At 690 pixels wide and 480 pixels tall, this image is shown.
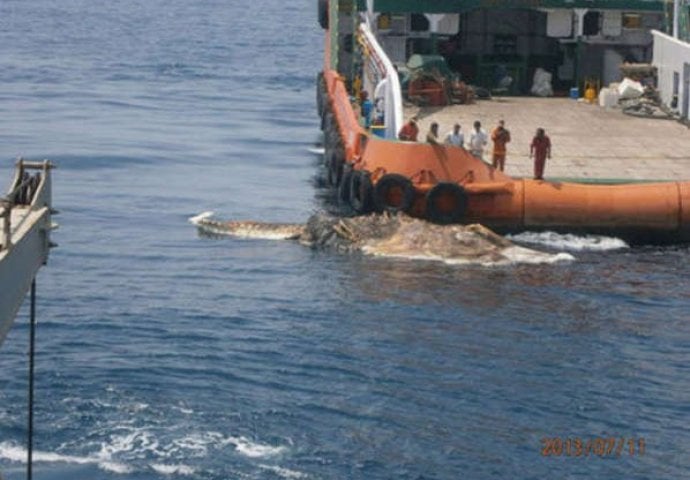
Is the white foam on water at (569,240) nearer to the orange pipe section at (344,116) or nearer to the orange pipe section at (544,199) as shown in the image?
the orange pipe section at (544,199)

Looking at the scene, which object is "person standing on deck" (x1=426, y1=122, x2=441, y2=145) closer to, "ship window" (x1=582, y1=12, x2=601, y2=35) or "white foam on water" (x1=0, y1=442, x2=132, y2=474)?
"ship window" (x1=582, y1=12, x2=601, y2=35)

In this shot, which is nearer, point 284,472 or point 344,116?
point 284,472

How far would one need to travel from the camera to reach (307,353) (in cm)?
2600

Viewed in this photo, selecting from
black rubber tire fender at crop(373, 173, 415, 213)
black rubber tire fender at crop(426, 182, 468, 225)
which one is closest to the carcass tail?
black rubber tire fender at crop(373, 173, 415, 213)

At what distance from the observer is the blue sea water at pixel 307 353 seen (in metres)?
21.5

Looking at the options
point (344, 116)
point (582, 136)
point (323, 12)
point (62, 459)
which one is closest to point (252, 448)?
point (62, 459)

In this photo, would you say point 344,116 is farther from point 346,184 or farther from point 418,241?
point 418,241

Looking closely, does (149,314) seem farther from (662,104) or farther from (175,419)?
(662,104)

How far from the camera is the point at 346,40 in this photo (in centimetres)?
4725

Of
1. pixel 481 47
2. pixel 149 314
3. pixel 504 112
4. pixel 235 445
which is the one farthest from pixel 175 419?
pixel 481 47

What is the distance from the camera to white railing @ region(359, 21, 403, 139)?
36000mm

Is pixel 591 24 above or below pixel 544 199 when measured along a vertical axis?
above

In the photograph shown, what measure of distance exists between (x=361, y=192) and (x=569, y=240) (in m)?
3.94

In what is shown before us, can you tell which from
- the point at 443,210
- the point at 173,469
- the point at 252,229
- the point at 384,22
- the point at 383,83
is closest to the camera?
the point at 173,469
